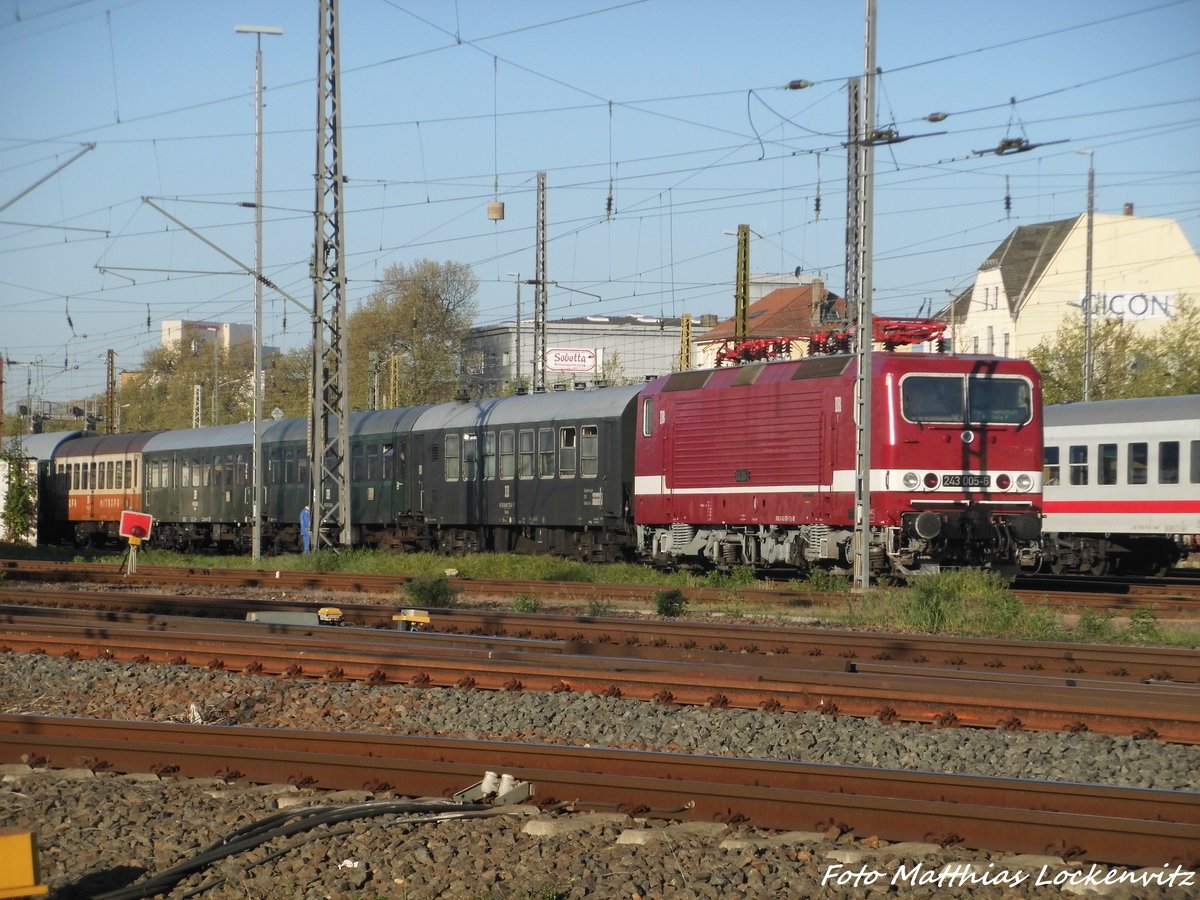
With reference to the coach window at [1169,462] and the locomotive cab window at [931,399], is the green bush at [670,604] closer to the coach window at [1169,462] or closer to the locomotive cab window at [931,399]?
the locomotive cab window at [931,399]

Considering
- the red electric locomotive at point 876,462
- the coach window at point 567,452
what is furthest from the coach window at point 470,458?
the red electric locomotive at point 876,462

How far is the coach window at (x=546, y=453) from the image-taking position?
89.8ft

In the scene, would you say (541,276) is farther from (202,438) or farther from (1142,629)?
(1142,629)

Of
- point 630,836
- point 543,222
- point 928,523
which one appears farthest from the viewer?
point 543,222

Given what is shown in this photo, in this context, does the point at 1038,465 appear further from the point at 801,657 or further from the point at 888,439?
the point at 801,657

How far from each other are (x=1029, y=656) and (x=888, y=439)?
7.42 m

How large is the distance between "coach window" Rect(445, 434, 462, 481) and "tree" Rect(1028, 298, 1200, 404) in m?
22.3

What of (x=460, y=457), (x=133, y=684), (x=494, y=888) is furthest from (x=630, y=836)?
(x=460, y=457)

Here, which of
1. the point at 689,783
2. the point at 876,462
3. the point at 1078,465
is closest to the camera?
the point at 689,783

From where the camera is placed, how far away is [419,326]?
8212cm

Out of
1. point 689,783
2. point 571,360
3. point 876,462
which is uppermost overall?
point 571,360

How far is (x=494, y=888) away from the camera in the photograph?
6.24 m

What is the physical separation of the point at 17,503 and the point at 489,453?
66.8 ft

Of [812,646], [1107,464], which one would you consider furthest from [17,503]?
[812,646]
